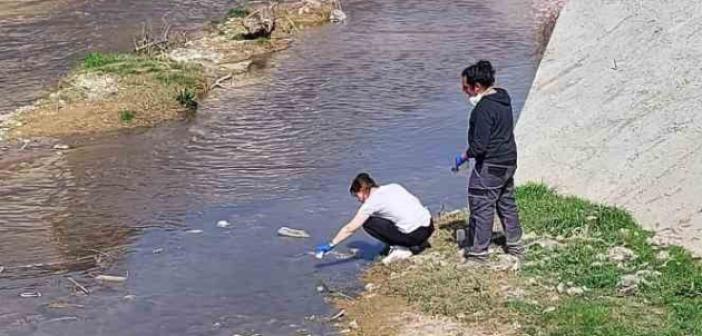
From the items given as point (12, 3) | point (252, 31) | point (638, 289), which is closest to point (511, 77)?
point (252, 31)

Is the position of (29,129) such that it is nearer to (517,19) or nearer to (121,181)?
(121,181)

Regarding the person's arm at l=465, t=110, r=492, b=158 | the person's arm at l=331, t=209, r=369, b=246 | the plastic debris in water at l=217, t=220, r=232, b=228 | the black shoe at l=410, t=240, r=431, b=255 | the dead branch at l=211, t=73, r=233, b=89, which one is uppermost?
the person's arm at l=465, t=110, r=492, b=158

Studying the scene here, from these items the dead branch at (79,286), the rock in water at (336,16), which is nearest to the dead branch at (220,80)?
the rock in water at (336,16)

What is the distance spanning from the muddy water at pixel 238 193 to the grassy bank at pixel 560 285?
0.74 m

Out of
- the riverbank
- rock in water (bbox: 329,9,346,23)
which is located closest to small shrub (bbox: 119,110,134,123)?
the riverbank

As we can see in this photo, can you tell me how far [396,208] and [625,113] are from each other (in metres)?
2.89

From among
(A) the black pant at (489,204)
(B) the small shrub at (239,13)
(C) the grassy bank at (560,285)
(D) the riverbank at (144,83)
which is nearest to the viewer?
(C) the grassy bank at (560,285)

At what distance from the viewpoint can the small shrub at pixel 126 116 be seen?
57.6 ft

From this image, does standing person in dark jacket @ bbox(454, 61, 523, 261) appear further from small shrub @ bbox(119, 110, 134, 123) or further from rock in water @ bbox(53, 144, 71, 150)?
small shrub @ bbox(119, 110, 134, 123)

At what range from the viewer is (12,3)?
3191 cm

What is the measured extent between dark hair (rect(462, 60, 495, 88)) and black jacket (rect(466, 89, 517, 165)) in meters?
0.14

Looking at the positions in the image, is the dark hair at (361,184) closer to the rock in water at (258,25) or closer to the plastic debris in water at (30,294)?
the plastic debris in water at (30,294)

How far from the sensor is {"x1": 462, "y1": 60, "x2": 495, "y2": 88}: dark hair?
9312 mm

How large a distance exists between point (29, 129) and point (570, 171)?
30.3 ft
